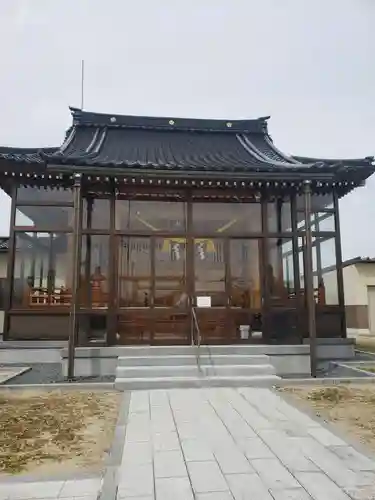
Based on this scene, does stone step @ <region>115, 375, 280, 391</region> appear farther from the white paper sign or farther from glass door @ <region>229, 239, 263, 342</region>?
the white paper sign

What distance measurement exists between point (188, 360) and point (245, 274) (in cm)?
210

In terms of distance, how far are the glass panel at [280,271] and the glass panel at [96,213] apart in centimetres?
332

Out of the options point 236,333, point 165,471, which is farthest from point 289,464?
point 236,333

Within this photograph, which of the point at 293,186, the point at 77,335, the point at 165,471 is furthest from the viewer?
the point at 293,186

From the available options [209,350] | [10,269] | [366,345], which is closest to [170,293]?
[209,350]

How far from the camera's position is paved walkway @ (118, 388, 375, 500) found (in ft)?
9.19

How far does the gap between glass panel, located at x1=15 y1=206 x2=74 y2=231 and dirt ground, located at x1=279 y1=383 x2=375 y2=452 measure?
5.85 metres

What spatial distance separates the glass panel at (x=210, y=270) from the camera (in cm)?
812

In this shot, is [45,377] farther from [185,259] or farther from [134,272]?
[185,259]

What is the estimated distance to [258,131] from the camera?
12547 mm

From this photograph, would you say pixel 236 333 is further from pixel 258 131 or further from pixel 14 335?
pixel 258 131

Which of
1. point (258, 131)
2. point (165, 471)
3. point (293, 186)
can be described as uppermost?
point (258, 131)

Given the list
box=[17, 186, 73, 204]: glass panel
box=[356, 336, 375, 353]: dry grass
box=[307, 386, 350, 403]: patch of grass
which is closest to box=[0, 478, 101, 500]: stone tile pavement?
box=[307, 386, 350, 403]: patch of grass

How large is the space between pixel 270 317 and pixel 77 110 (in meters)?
8.26
